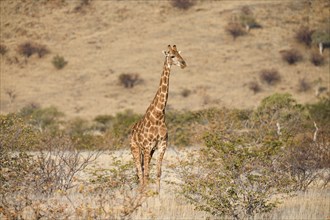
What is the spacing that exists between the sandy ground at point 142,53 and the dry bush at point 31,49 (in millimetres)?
588

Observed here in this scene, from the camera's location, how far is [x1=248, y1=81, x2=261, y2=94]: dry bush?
51094 millimetres

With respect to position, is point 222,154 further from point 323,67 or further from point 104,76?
point 323,67

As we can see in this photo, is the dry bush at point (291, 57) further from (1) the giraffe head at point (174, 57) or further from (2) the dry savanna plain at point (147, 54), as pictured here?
(1) the giraffe head at point (174, 57)

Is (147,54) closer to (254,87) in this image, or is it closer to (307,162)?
(254,87)

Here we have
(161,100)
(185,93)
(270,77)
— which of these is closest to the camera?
(161,100)

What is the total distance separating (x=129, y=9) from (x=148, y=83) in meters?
15.5

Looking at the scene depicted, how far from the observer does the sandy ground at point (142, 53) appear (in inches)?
1965

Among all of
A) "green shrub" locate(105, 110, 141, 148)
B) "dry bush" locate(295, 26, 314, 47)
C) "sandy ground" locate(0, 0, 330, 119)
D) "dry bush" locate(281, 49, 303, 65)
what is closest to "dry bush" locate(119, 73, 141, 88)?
"sandy ground" locate(0, 0, 330, 119)

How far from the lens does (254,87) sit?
51.1 m

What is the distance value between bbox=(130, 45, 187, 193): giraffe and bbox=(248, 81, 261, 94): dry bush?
39283 millimetres

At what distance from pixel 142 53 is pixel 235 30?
9.77m

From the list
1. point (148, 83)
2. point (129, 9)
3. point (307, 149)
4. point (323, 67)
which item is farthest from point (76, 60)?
point (307, 149)

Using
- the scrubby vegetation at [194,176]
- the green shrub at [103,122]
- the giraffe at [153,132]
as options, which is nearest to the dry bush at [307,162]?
the scrubby vegetation at [194,176]

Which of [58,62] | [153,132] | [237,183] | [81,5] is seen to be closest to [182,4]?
[81,5]
